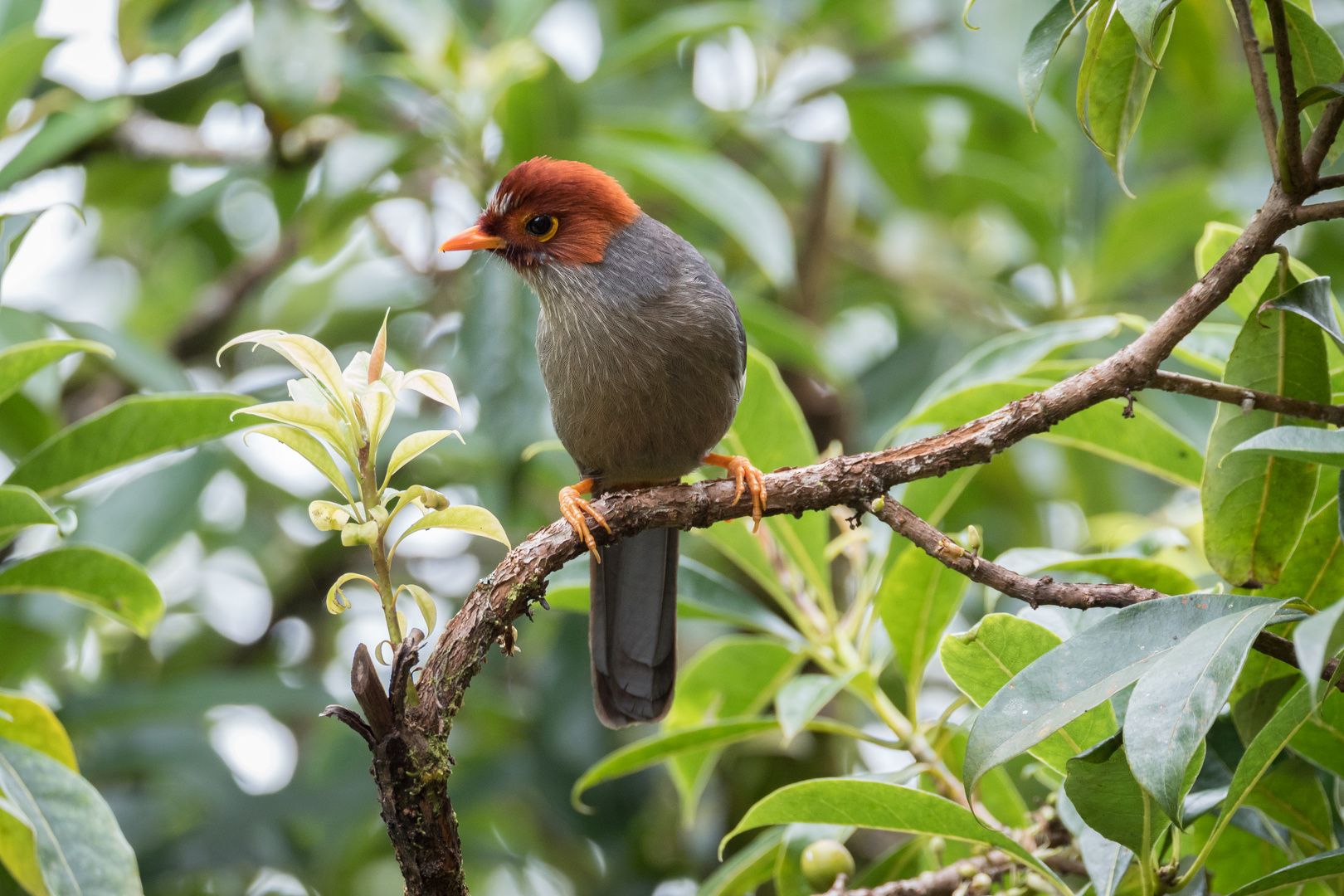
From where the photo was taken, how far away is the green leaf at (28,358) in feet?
7.41

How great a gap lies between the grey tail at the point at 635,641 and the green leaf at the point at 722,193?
1.07 m

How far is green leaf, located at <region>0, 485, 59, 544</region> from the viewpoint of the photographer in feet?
6.84

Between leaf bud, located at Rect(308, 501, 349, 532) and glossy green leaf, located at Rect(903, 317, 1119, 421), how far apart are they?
4.21 ft

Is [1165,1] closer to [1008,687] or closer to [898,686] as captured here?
[1008,687]

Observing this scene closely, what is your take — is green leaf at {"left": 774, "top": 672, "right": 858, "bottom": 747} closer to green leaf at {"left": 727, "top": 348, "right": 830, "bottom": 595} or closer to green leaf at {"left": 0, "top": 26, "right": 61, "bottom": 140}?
green leaf at {"left": 727, "top": 348, "right": 830, "bottom": 595}

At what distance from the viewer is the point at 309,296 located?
17.3 ft

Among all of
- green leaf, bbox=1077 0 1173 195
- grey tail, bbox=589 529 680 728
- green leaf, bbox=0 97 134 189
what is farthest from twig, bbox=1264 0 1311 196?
green leaf, bbox=0 97 134 189

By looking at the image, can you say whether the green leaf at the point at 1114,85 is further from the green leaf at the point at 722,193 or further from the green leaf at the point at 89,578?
the green leaf at the point at 89,578

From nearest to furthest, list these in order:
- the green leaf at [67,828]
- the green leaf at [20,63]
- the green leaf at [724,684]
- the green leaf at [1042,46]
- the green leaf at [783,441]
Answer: the green leaf at [1042,46] → the green leaf at [67,828] → the green leaf at [783,441] → the green leaf at [724,684] → the green leaf at [20,63]

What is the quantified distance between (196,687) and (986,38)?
394 cm

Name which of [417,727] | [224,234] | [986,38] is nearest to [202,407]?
[417,727]

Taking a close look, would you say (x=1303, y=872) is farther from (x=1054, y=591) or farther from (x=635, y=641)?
(x=635, y=641)

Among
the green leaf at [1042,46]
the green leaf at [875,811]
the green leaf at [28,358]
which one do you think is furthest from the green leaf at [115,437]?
the green leaf at [1042,46]

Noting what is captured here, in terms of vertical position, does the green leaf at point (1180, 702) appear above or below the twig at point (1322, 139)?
below
